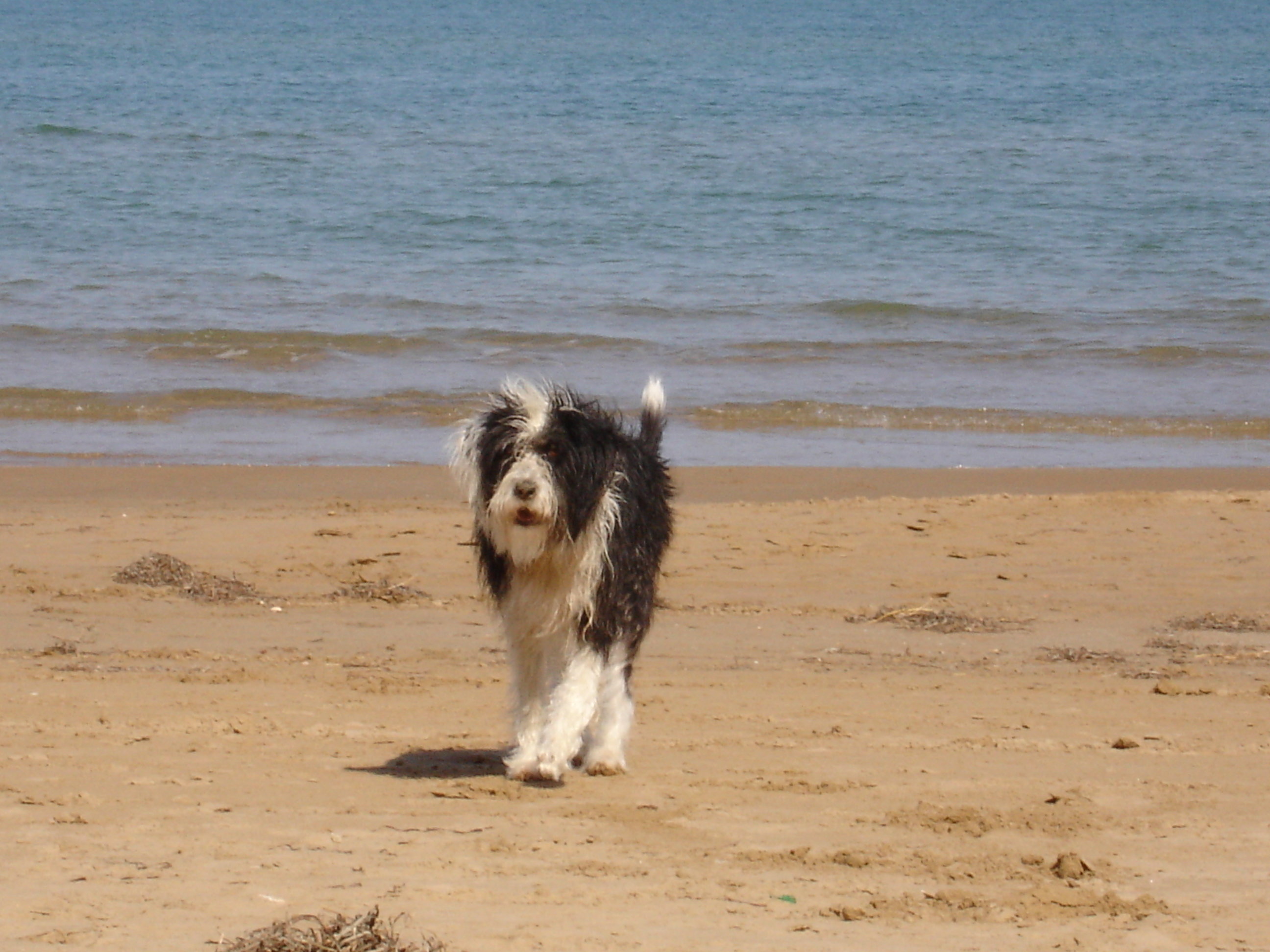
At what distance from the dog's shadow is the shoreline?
5183 millimetres

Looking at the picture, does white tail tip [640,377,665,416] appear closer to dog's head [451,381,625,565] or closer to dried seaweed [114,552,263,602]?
dog's head [451,381,625,565]

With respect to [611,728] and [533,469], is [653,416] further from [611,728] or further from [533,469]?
[611,728]

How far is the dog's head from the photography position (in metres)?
4.94

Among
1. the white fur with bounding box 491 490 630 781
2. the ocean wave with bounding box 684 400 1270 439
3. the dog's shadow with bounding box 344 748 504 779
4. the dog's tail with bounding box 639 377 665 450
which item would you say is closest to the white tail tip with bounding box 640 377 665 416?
the dog's tail with bounding box 639 377 665 450

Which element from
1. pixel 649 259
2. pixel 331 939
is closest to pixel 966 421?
pixel 649 259

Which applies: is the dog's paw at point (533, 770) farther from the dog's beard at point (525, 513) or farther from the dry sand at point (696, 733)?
the dog's beard at point (525, 513)

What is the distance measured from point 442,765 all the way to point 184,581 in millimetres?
3272

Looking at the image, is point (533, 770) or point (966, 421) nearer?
point (533, 770)

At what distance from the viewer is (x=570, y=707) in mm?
5207

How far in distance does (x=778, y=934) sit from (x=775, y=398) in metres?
11.7

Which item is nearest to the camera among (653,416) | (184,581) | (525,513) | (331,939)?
(331,939)

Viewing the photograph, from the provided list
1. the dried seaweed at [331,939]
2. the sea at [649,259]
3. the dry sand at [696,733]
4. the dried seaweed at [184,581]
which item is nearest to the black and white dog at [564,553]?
the dry sand at [696,733]

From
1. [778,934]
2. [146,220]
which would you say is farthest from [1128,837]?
[146,220]

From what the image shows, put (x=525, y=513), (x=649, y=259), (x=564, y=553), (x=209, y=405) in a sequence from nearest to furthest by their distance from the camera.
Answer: (x=525, y=513) < (x=564, y=553) < (x=209, y=405) < (x=649, y=259)
